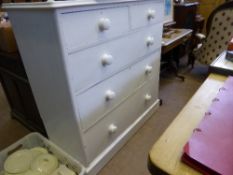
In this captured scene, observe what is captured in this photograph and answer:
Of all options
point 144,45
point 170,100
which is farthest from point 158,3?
point 170,100

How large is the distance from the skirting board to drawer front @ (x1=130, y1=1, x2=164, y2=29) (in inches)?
34.0

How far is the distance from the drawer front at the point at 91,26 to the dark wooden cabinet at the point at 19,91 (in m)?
0.60

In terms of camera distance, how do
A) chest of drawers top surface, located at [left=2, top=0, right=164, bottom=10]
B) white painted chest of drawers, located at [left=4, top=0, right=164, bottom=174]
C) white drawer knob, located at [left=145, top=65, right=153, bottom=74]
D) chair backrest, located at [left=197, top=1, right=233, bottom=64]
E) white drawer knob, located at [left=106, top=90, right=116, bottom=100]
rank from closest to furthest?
chest of drawers top surface, located at [left=2, top=0, right=164, bottom=10], white painted chest of drawers, located at [left=4, top=0, right=164, bottom=174], white drawer knob, located at [left=106, top=90, right=116, bottom=100], white drawer knob, located at [left=145, top=65, right=153, bottom=74], chair backrest, located at [left=197, top=1, right=233, bottom=64]

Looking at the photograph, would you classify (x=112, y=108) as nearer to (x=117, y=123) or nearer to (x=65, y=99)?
(x=117, y=123)

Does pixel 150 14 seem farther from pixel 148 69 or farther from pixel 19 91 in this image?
pixel 19 91

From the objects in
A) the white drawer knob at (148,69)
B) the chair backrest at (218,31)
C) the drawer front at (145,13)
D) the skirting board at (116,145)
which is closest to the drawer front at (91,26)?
the drawer front at (145,13)

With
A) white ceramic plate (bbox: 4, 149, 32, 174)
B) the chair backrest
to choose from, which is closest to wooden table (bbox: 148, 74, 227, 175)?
white ceramic plate (bbox: 4, 149, 32, 174)

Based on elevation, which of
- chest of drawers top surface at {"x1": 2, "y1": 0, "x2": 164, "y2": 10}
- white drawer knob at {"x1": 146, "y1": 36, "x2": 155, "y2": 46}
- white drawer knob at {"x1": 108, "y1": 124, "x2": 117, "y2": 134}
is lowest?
white drawer knob at {"x1": 108, "y1": 124, "x2": 117, "y2": 134}

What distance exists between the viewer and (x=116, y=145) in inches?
59.1

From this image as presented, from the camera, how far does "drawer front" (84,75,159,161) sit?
1.24 metres

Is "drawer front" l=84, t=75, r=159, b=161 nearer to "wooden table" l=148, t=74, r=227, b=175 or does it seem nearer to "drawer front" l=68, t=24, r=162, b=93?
"drawer front" l=68, t=24, r=162, b=93

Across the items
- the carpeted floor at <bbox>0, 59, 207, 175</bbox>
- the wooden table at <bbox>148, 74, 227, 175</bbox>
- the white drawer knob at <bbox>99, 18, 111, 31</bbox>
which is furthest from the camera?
the carpeted floor at <bbox>0, 59, 207, 175</bbox>

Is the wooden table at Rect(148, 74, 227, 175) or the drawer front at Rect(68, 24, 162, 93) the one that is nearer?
the wooden table at Rect(148, 74, 227, 175)

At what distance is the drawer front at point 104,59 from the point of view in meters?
0.97
